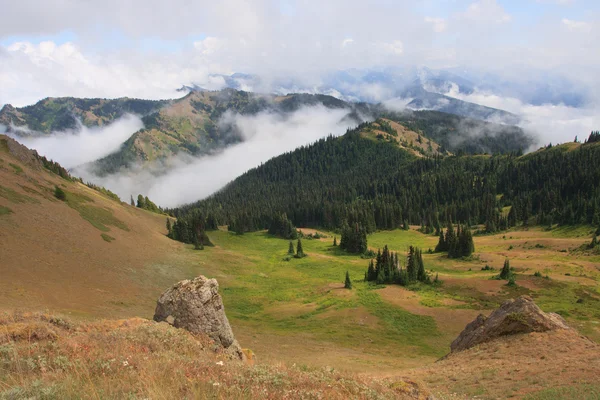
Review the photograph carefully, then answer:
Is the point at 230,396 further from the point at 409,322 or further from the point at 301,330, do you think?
the point at 409,322

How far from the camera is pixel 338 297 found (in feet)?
192

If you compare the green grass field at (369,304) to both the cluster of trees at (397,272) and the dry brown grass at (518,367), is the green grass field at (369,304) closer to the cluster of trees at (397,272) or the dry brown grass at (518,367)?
the cluster of trees at (397,272)

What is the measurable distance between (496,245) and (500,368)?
11013cm

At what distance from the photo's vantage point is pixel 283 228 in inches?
6073

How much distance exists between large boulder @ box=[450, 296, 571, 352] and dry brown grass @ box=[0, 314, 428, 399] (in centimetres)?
1689

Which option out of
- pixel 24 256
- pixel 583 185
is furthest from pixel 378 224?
pixel 24 256

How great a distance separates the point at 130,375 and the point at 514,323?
28.5 m

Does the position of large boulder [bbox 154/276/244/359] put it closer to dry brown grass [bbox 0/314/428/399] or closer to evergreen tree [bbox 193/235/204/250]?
dry brown grass [bbox 0/314/428/399]

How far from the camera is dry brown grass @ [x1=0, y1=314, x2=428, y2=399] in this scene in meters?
7.56

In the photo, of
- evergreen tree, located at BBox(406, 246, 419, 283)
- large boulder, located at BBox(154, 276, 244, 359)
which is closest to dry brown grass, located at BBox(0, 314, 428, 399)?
large boulder, located at BBox(154, 276, 244, 359)

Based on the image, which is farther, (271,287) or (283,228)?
(283,228)

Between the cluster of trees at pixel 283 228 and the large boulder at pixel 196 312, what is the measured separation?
129763 millimetres

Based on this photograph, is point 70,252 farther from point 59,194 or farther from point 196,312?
point 196,312

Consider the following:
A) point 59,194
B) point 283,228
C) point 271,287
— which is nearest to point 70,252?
point 59,194
